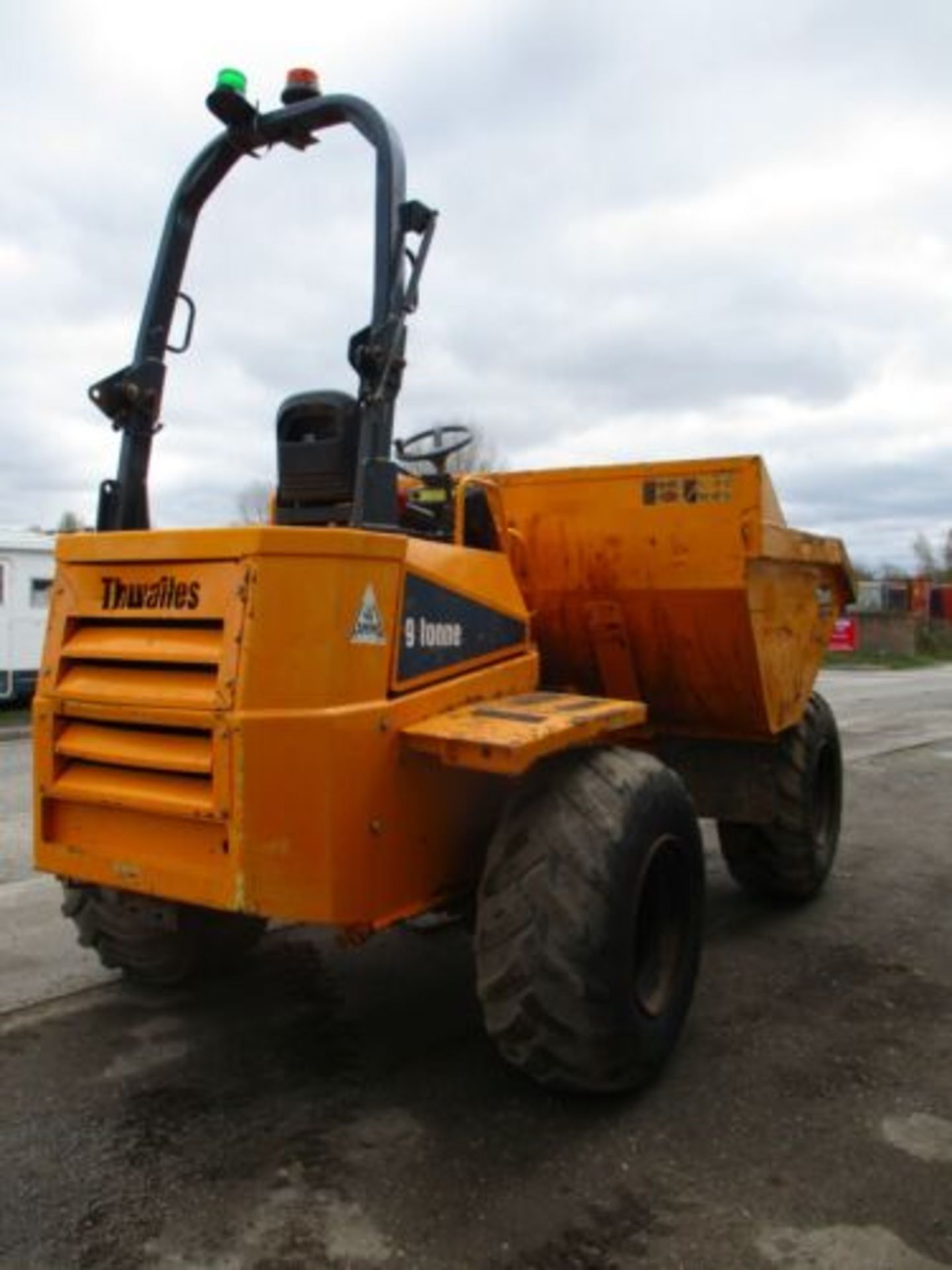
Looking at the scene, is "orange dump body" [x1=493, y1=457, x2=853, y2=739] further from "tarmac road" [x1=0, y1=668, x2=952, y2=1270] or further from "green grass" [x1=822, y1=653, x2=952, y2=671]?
"green grass" [x1=822, y1=653, x2=952, y2=671]

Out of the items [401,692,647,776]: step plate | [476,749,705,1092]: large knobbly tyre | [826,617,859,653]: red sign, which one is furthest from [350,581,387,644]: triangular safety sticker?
[826,617,859,653]: red sign

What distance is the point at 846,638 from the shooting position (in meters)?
34.8

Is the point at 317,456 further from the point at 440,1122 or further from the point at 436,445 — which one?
the point at 440,1122

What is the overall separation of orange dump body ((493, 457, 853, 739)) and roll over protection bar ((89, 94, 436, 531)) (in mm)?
1040

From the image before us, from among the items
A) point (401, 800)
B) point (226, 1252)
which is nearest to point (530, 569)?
point (401, 800)

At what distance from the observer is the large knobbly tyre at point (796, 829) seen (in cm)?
590

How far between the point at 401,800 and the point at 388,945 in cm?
212

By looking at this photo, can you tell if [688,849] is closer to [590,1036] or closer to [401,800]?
[590,1036]

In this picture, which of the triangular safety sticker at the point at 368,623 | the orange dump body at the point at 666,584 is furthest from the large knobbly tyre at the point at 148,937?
the orange dump body at the point at 666,584

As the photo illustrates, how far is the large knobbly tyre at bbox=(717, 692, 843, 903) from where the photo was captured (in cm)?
590

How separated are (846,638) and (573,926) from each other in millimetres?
32946

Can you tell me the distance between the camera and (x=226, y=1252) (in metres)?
2.96

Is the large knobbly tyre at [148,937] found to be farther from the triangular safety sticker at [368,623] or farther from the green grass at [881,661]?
the green grass at [881,661]

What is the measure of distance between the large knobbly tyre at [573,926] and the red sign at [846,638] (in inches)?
1233
